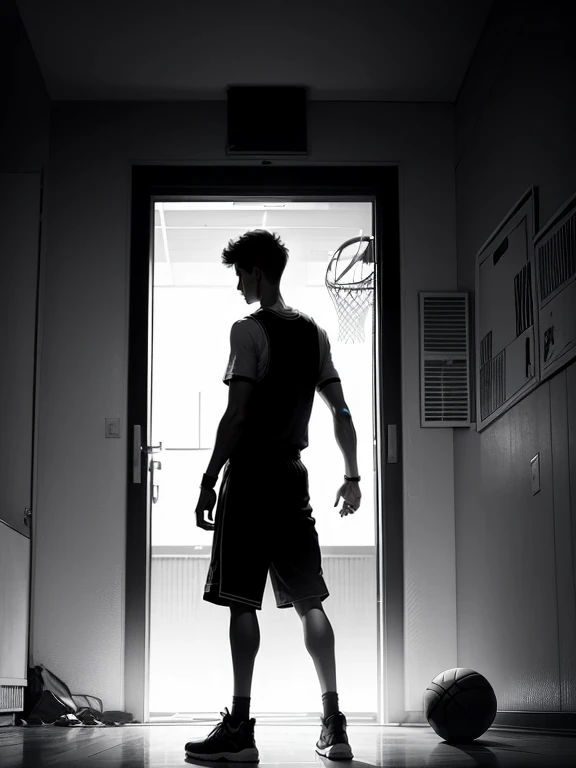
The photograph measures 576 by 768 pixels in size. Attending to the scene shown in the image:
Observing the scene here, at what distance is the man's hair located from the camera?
3.08 m

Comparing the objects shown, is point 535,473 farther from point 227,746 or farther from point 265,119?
point 265,119

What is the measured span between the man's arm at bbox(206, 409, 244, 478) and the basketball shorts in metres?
0.03

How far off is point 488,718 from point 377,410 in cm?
176

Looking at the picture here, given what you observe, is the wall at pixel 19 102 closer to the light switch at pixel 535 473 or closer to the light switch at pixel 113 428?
the light switch at pixel 113 428

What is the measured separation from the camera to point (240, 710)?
263cm

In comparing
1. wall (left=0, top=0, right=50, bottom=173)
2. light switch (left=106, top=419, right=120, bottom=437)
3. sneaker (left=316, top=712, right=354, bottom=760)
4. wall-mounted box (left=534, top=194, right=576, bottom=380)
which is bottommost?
sneaker (left=316, top=712, right=354, bottom=760)

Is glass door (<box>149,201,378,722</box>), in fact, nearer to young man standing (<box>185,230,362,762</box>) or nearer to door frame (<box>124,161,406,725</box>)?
door frame (<box>124,161,406,725</box>)

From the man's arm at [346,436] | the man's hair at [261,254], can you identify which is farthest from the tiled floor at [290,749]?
the man's hair at [261,254]

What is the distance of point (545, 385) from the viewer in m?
3.09

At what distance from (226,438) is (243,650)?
0.58 metres

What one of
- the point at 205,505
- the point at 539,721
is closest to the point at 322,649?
the point at 205,505

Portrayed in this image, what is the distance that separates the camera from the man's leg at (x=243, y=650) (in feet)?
8.70

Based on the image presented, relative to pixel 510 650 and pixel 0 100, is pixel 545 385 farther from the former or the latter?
pixel 0 100

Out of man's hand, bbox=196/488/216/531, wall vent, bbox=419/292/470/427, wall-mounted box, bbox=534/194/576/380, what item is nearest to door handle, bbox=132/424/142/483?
wall vent, bbox=419/292/470/427
